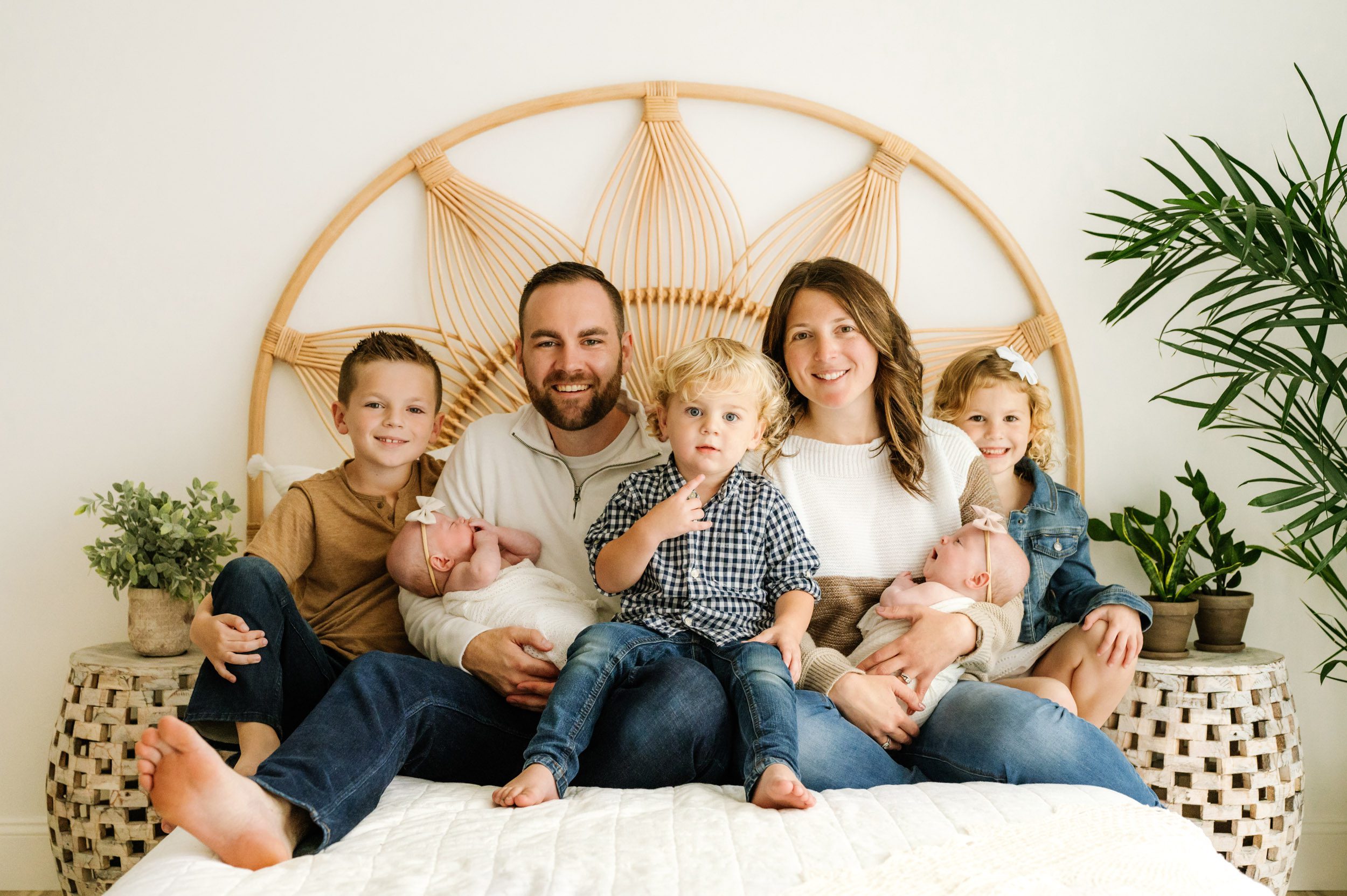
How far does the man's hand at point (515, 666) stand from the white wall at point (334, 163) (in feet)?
3.01

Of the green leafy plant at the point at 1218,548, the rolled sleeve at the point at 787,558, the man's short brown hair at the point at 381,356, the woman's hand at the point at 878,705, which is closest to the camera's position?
the woman's hand at the point at 878,705

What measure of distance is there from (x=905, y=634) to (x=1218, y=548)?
920 millimetres

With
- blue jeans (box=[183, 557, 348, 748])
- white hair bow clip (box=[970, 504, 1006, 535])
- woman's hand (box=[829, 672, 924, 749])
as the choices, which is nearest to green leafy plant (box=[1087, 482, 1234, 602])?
white hair bow clip (box=[970, 504, 1006, 535])

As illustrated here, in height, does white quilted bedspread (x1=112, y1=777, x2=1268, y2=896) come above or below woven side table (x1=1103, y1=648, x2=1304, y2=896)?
above

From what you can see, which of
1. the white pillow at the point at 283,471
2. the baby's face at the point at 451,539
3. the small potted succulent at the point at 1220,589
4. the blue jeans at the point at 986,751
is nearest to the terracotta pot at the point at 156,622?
the white pillow at the point at 283,471

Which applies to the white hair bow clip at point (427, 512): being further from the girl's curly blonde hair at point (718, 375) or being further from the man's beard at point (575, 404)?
the girl's curly blonde hair at point (718, 375)

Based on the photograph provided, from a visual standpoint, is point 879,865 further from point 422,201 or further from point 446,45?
point 446,45

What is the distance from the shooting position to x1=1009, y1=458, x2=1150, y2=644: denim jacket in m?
1.81

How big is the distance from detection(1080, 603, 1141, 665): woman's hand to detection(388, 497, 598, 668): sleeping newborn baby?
88 centimetres

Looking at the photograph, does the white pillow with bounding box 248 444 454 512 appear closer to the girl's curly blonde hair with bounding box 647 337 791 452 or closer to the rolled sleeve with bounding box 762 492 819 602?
the girl's curly blonde hair with bounding box 647 337 791 452

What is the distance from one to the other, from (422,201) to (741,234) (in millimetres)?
733

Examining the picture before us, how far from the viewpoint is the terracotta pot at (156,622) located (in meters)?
1.91

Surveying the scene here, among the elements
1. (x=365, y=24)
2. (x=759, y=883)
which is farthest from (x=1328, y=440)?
(x=365, y=24)

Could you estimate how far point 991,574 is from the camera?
5.37 feet
